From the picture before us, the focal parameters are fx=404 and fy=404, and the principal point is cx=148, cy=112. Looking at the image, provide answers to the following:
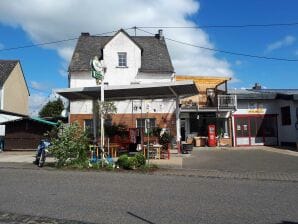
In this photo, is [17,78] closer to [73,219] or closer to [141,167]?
[141,167]

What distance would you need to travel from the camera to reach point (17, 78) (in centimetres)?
4544

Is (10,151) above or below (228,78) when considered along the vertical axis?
below

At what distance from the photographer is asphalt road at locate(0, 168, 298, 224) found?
292 inches

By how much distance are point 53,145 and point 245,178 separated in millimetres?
8267

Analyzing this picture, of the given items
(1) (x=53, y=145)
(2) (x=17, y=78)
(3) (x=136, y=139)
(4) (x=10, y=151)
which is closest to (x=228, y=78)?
(3) (x=136, y=139)

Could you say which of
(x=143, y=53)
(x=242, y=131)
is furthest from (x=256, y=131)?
(x=143, y=53)

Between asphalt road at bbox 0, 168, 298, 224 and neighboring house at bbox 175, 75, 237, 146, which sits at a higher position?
neighboring house at bbox 175, 75, 237, 146

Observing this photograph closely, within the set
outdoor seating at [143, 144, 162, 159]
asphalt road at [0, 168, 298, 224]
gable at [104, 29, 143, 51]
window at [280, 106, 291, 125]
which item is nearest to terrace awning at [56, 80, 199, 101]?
outdoor seating at [143, 144, 162, 159]

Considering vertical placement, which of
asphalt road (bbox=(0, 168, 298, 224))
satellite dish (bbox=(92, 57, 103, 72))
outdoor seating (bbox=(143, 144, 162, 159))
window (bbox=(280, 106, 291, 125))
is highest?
satellite dish (bbox=(92, 57, 103, 72))

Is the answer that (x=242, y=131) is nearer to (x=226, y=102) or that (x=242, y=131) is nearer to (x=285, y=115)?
(x=226, y=102)

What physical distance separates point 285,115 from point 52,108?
34.0 m

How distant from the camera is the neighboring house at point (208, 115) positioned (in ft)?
103

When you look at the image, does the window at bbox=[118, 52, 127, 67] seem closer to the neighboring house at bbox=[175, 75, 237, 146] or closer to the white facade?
the white facade

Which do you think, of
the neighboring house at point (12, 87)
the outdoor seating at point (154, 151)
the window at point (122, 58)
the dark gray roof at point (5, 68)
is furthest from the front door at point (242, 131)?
the dark gray roof at point (5, 68)
